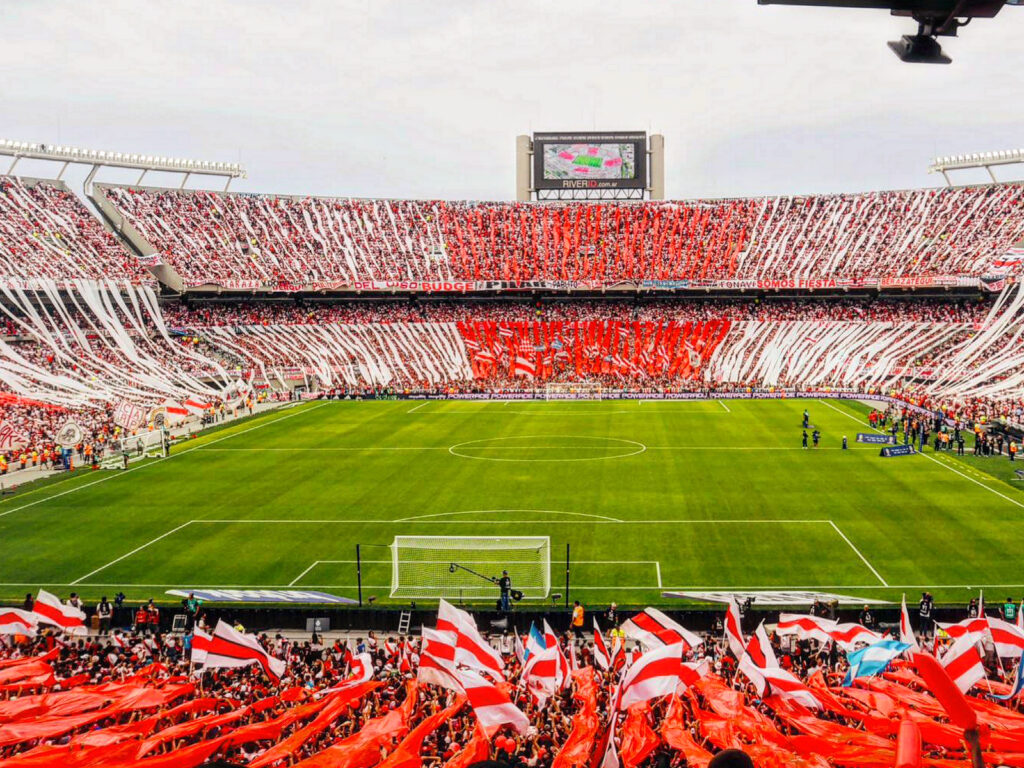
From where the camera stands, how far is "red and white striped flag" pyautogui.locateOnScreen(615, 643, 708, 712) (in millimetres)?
14703

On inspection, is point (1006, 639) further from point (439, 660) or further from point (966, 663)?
point (439, 660)

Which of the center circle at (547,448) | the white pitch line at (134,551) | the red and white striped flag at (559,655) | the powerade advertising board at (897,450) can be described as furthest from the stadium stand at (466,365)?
the center circle at (547,448)

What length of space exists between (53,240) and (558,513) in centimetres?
6364

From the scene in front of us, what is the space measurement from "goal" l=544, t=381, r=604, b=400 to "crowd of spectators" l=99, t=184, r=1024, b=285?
18608 millimetres

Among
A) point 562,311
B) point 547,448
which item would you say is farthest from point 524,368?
point 547,448

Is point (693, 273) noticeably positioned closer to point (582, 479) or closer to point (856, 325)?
point (856, 325)

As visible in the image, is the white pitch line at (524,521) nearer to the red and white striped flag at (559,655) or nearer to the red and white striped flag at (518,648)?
the red and white striped flag at (518,648)

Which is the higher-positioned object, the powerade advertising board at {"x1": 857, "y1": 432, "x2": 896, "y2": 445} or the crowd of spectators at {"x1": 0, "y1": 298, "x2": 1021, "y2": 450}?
the crowd of spectators at {"x1": 0, "y1": 298, "x2": 1021, "y2": 450}

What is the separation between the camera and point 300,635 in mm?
24625

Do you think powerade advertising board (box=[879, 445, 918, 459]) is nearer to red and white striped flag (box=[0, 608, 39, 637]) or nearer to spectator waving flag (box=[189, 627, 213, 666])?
spectator waving flag (box=[189, 627, 213, 666])

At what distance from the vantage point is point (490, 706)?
14.0 metres

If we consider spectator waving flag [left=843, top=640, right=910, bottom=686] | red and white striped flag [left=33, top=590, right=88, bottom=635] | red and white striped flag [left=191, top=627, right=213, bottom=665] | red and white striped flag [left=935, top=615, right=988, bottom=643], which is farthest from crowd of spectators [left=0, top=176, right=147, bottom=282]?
red and white striped flag [left=935, top=615, right=988, bottom=643]

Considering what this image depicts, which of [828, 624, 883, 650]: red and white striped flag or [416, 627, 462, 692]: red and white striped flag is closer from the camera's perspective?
[416, 627, 462, 692]: red and white striped flag

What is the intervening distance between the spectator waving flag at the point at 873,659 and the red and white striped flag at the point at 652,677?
3810 mm
